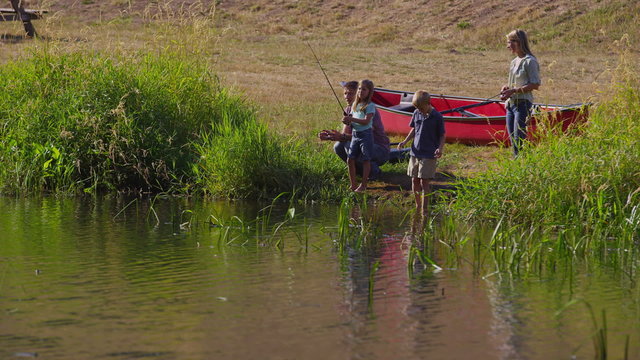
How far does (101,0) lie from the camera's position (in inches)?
1543

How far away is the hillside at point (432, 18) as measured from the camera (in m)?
28.9

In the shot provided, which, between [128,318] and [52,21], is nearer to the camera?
[128,318]

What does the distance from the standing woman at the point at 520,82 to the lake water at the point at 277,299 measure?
2.09 metres

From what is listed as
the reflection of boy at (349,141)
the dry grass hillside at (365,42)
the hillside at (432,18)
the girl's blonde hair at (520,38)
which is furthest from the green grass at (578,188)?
the hillside at (432,18)

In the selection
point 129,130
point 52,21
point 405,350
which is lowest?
point 405,350

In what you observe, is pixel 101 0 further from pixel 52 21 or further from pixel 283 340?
pixel 283 340

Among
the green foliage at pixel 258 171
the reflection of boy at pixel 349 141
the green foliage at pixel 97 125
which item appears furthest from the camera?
the green foliage at pixel 97 125

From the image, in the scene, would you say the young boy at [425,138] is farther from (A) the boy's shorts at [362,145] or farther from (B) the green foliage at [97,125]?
(B) the green foliage at [97,125]

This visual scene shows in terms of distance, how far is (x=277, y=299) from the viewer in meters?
6.61

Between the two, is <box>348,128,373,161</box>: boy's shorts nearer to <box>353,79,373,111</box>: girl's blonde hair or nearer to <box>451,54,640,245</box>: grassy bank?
<box>353,79,373,111</box>: girl's blonde hair

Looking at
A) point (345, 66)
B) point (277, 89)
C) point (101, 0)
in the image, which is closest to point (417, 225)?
point (277, 89)

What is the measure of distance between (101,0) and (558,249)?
33794 mm

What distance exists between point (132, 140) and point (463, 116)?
4.95 m

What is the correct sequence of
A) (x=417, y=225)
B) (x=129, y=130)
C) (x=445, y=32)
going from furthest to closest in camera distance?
(x=445, y=32), (x=129, y=130), (x=417, y=225)
